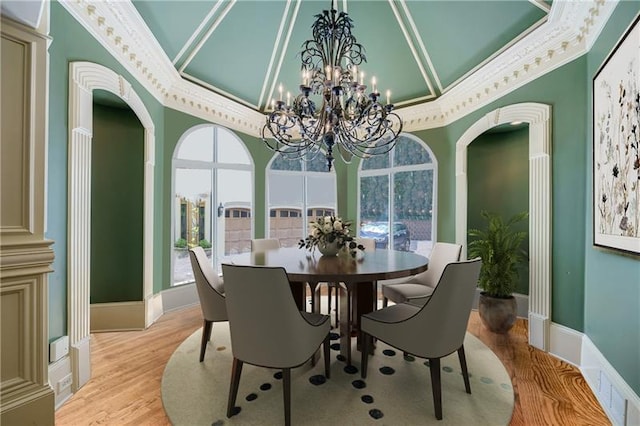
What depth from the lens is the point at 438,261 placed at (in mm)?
2938

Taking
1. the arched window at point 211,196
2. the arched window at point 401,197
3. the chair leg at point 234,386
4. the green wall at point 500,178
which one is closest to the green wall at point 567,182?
the green wall at point 500,178

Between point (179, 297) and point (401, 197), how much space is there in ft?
12.0

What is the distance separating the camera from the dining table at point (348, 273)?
5.90ft

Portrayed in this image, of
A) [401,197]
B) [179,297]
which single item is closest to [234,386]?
[179,297]

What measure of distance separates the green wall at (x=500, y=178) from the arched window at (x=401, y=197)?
20.6 inches

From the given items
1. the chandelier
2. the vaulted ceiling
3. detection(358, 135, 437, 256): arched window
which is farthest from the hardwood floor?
the vaulted ceiling

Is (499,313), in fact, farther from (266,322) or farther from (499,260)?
(266,322)

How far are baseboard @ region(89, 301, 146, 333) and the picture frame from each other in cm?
414

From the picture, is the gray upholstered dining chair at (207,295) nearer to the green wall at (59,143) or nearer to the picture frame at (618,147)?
the green wall at (59,143)

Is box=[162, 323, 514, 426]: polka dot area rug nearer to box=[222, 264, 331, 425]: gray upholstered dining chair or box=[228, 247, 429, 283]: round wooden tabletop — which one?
box=[222, 264, 331, 425]: gray upholstered dining chair

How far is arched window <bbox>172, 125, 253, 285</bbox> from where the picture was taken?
3797 mm

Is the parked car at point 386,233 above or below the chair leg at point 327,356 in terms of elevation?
above

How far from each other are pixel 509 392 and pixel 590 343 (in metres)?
0.83

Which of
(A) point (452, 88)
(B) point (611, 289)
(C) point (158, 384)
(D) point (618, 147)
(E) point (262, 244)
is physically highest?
(A) point (452, 88)
